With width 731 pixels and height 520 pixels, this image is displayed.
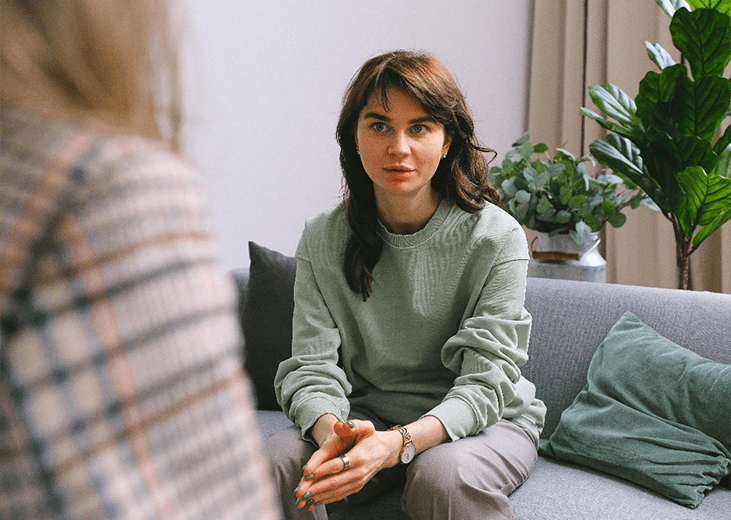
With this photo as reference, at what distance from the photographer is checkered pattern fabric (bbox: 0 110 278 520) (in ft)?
0.94

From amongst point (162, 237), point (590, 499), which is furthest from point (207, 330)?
point (590, 499)

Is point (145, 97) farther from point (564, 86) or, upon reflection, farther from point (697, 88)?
point (564, 86)

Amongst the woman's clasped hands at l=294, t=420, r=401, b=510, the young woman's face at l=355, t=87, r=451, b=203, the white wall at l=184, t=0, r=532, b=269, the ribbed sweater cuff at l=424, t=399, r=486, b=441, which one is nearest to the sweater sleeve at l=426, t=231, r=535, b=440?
the ribbed sweater cuff at l=424, t=399, r=486, b=441

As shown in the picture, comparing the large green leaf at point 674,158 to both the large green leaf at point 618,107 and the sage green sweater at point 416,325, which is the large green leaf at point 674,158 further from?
the sage green sweater at point 416,325

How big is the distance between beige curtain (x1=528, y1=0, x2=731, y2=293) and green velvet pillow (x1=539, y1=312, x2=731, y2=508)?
132 cm

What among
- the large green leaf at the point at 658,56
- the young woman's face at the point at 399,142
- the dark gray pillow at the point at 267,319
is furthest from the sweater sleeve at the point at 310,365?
the large green leaf at the point at 658,56

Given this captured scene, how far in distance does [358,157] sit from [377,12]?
1.52 meters

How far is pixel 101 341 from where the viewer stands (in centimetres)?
29

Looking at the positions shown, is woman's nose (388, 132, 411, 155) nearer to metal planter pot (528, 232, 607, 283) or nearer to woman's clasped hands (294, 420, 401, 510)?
woman's clasped hands (294, 420, 401, 510)

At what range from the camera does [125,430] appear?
297 millimetres

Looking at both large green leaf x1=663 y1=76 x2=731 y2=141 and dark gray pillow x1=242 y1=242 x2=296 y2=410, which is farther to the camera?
dark gray pillow x1=242 y1=242 x2=296 y2=410

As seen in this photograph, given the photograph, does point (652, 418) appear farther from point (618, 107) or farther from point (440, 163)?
point (618, 107)

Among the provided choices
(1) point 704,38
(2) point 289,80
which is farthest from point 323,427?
(2) point 289,80

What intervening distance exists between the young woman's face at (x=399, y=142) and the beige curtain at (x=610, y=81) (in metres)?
1.53
